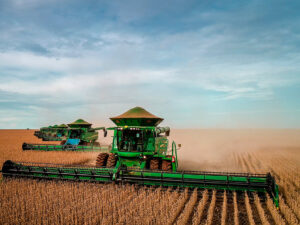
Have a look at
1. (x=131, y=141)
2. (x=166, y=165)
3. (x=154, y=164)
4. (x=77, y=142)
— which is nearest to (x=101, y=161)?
(x=131, y=141)

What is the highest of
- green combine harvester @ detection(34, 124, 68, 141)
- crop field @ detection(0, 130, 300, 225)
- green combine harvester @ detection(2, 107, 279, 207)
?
green combine harvester @ detection(34, 124, 68, 141)

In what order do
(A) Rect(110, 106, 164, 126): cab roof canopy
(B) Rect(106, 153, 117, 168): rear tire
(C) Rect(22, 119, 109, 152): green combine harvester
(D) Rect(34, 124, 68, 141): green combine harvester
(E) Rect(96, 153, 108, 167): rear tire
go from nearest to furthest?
1. (B) Rect(106, 153, 117, 168): rear tire
2. (E) Rect(96, 153, 108, 167): rear tire
3. (A) Rect(110, 106, 164, 126): cab roof canopy
4. (C) Rect(22, 119, 109, 152): green combine harvester
5. (D) Rect(34, 124, 68, 141): green combine harvester

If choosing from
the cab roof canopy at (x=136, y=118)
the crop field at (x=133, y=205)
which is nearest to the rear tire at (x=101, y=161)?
the cab roof canopy at (x=136, y=118)

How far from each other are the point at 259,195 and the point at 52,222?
590 centimetres

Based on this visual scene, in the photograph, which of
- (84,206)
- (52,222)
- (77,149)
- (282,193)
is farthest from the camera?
(77,149)

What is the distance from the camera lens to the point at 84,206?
229 inches

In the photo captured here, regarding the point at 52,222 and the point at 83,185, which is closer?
the point at 52,222

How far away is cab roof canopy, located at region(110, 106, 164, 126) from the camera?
10055 mm

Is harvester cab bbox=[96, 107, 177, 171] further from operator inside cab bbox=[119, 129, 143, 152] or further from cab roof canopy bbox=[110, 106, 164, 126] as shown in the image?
cab roof canopy bbox=[110, 106, 164, 126]

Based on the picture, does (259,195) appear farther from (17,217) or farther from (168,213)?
(17,217)

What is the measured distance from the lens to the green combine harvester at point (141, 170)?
7.02 m

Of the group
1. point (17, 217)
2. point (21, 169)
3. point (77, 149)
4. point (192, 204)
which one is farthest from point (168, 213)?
point (77, 149)

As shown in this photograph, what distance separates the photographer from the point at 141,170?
7.76 metres

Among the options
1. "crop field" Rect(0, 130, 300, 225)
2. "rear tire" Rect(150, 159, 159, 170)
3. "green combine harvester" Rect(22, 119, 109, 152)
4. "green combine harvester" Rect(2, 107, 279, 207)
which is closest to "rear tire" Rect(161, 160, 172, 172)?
"green combine harvester" Rect(2, 107, 279, 207)
